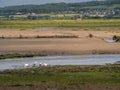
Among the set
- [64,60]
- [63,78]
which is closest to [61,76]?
[63,78]

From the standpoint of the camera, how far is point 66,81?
27.2m

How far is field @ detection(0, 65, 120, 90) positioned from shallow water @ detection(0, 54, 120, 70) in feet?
14.5

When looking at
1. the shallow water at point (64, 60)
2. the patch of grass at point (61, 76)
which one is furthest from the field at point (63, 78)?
the shallow water at point (64, 60)

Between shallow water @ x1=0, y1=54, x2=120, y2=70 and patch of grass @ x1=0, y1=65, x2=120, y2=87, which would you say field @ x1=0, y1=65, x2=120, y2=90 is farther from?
shallow water @ x1=0, y1=54, x2=120, y2=70

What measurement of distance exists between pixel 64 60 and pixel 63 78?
475 inches

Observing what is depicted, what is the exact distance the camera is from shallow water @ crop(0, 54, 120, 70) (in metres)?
37.3

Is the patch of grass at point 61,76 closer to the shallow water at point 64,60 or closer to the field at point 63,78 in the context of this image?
the field at point 63,78

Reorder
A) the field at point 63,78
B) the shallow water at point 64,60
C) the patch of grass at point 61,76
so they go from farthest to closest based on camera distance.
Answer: the shallow water at point 64,60, the patch of grass at point 61,76, the field at point 63,78

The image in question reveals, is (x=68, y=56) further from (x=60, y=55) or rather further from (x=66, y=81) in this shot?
(x=66, y=81)

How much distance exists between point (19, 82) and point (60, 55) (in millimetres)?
18098

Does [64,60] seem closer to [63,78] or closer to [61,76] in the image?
[61,76]

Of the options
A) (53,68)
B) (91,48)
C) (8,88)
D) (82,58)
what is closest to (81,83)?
(8,88)

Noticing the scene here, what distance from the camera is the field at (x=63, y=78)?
25.8m

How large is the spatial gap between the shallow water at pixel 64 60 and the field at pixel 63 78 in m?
4.41
